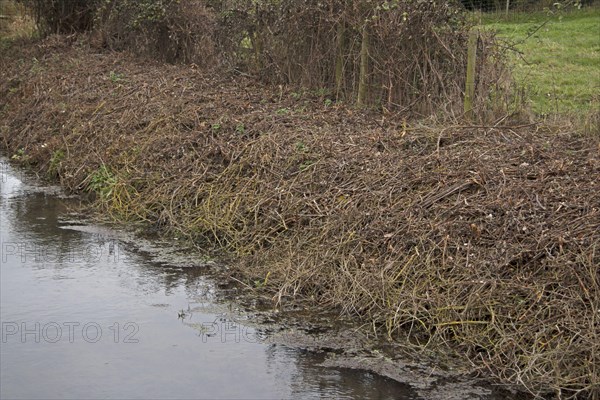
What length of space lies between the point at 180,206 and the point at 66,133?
13.5ft

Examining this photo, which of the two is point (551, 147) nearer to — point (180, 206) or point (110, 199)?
point (180, 206)

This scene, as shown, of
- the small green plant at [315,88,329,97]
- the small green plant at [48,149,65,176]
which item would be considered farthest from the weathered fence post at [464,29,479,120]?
the small green plant at [48,149,65,176]

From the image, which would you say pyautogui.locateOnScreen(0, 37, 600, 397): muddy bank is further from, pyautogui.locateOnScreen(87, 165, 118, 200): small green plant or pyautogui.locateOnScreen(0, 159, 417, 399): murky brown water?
pyautogui.locateOnScreen(0, 159, 417, 399): murky brown water

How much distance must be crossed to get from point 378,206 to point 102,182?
15.4 feet

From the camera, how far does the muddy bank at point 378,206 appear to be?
6.98 m

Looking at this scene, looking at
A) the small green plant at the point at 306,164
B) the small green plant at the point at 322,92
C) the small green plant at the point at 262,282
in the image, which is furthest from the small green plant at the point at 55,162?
the small green plant at the point at 262,282

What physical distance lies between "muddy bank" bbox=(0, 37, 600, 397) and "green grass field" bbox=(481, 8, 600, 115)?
2.68m

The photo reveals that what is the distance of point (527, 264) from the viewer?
7301 millimetres

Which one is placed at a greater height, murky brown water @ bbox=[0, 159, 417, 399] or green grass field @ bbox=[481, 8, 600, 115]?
green grass field @ bbox=[481, 8, 600, 115]

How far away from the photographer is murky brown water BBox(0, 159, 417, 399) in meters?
6.53

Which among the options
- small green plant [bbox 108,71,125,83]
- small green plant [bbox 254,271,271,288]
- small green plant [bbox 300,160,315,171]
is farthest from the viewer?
small green plant [bbox 108,71,125,83]

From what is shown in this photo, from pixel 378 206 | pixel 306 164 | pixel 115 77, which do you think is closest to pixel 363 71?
pixel 306 164

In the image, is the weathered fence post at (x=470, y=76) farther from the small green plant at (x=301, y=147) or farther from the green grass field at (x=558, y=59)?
the small green plant at (x=301, y=147)

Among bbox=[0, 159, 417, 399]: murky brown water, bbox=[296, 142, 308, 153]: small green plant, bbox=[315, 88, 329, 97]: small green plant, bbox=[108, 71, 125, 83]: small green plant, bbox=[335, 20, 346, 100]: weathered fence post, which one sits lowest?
bbox=[0, 159, 417, 399]: murky brown water
